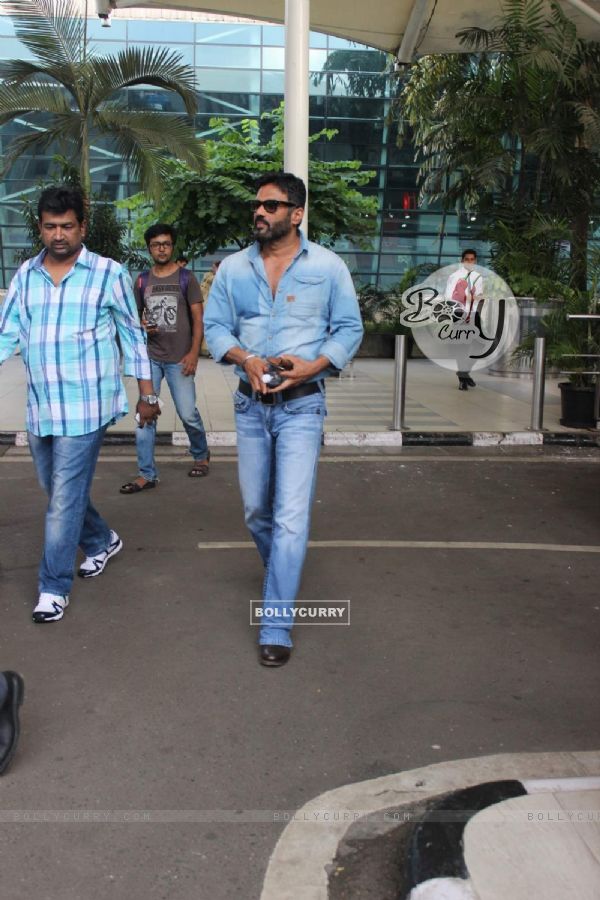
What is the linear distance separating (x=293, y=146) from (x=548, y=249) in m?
6.91

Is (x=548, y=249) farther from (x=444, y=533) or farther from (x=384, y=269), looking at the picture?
(x=384, y=269)

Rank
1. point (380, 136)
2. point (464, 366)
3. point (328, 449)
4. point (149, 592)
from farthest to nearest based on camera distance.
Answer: point (380, 136)
point (464, 366)
point (328, 449)
point (149, 592)

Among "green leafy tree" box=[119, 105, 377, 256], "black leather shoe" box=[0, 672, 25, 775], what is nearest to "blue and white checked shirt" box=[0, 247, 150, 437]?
"black leather shoe" box=[0, 672, 25, 775]

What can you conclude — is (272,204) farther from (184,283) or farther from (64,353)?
(184,283)

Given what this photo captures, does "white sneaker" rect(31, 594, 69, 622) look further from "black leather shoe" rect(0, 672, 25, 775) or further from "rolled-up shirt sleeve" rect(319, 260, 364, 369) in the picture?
"rolled-up shirt sleeve" rect(319, 260, 364, 369)

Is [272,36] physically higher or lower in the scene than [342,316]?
higher

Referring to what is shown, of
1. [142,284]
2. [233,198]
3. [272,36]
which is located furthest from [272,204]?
[272,36]

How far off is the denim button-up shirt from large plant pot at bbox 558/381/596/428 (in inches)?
268

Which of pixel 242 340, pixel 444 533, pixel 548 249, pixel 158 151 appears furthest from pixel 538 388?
pixel 158 151

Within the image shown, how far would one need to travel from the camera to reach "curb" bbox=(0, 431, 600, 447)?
9445 mm

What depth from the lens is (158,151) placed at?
15.1 meters

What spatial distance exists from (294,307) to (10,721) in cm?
208

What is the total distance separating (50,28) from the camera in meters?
14.3

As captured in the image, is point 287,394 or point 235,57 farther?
point 235,57
